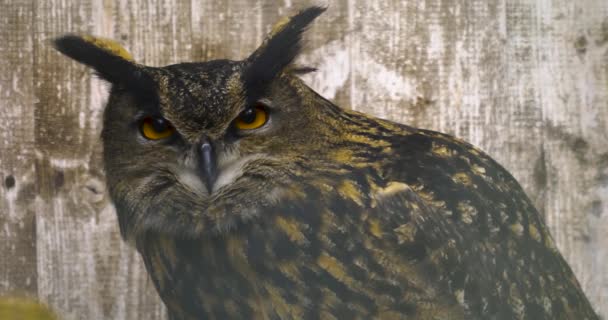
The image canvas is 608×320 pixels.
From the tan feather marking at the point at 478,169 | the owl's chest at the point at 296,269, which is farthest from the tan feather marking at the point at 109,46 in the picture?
the tan feather marking at the point at 478,169

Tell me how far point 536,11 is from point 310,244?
2.25ft

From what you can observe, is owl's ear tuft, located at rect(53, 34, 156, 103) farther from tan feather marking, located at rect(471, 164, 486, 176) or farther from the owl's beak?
tan feather marking, located at rect(471, 164, 486, 176)

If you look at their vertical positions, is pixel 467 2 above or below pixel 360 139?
above

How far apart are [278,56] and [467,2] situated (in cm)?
44

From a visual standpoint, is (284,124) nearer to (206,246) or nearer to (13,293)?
(206,246)

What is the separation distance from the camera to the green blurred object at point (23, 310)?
1.85m

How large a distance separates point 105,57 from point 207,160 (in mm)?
347

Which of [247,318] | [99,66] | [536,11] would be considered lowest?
[247,318]

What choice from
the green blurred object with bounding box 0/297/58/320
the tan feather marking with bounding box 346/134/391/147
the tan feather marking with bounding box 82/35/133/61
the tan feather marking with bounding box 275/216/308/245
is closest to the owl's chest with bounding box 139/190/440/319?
the tan feather marking with bounding box 275/216/308/245

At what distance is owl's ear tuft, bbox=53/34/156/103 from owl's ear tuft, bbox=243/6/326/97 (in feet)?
0.76

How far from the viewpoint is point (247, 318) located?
1900 mm

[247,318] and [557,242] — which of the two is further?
[557,242]

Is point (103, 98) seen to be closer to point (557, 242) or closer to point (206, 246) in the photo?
point (206, 246)

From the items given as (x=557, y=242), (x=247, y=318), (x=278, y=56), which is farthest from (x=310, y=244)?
(x=557, y=242)
